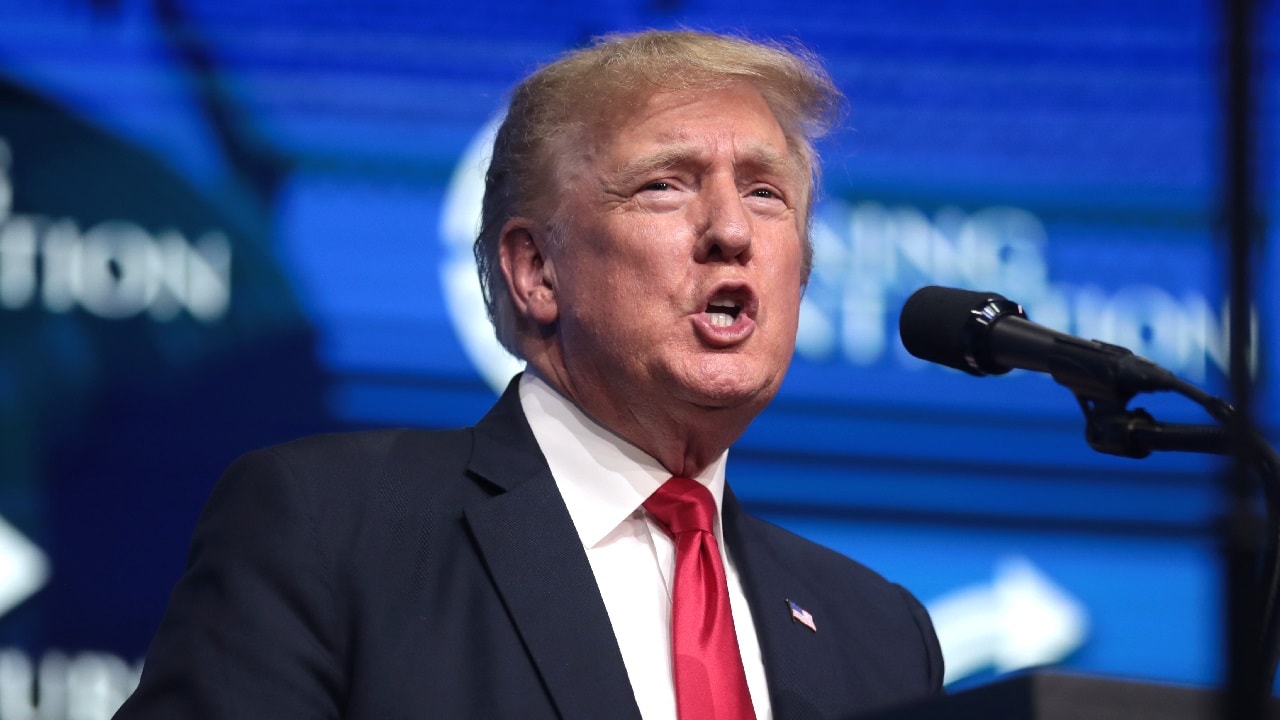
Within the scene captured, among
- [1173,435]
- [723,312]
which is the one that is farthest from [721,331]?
[1173,435]

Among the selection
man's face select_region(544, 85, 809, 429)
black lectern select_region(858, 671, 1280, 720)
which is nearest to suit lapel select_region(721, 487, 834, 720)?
man's face select_region(544, 85, 809, 429)

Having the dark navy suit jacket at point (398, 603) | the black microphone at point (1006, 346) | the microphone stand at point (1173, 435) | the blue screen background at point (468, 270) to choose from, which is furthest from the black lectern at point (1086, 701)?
the blue screen background at point (468, 270)

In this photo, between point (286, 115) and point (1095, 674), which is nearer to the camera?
point (1095, 674)

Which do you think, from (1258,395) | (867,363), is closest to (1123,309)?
(867,363)

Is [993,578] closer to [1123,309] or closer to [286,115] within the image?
[1123,309]

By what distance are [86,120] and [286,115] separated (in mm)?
377

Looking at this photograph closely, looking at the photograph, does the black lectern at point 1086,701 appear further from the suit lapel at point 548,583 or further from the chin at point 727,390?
the chin at point 727,390

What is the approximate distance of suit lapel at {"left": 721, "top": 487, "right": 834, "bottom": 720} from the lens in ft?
6.37

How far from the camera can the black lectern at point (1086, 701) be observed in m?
1.13

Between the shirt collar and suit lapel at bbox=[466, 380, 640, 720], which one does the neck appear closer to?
the shirt collar

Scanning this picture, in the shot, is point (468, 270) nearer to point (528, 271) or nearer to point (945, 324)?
point (528, 271)

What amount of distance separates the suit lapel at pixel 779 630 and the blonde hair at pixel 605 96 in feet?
1.52

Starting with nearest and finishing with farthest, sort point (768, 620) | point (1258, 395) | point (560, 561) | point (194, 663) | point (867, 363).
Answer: point (1258, 395) < point (194, 663) < point (560, 561) < point (768, 620) < point (867, 363)

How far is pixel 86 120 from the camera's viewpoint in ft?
9.03
